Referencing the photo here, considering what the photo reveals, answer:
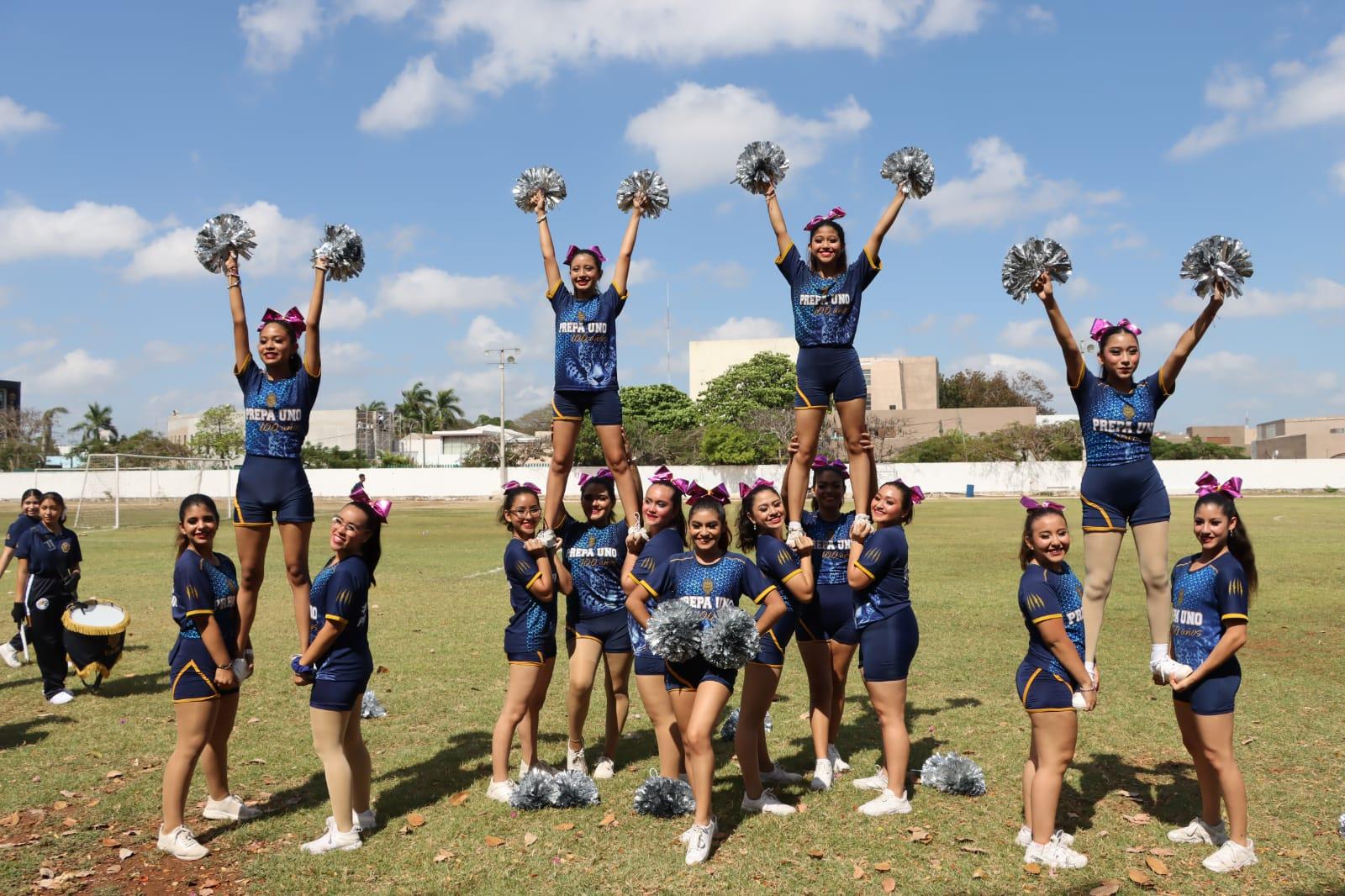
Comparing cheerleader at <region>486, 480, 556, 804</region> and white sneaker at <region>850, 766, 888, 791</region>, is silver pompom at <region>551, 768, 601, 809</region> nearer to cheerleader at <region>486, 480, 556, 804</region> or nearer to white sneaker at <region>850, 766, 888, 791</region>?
cheerleader at <region>486, 480, 556, 804</region>

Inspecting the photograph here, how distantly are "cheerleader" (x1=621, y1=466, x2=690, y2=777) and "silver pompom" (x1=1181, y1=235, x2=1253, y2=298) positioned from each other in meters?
3.65

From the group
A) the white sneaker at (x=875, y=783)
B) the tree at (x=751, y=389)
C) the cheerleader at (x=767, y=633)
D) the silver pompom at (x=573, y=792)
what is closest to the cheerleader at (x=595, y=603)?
the silver pompom at (x=573, y=792)

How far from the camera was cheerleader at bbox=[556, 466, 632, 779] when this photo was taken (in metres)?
6.79

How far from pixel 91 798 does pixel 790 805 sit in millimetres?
4799

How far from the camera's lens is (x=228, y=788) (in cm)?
656

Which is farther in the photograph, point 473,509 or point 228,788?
point 473,509

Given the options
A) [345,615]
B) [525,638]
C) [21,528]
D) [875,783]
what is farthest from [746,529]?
[21,528]

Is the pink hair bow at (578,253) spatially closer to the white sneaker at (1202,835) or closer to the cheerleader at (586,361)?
the cheerleader at (586,361)

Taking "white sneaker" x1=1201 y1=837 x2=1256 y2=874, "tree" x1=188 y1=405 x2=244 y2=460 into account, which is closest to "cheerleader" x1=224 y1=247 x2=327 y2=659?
"white sneaker" x1=1201 y1=837 x2=1256 y2=874

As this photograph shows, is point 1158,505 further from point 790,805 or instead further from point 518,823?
point 518,823

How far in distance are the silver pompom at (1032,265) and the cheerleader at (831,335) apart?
962mm

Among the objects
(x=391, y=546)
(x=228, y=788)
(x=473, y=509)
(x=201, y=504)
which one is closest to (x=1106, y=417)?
(x=201, y=504)

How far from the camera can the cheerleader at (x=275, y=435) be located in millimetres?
6680

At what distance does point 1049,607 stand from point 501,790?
12.2ft
